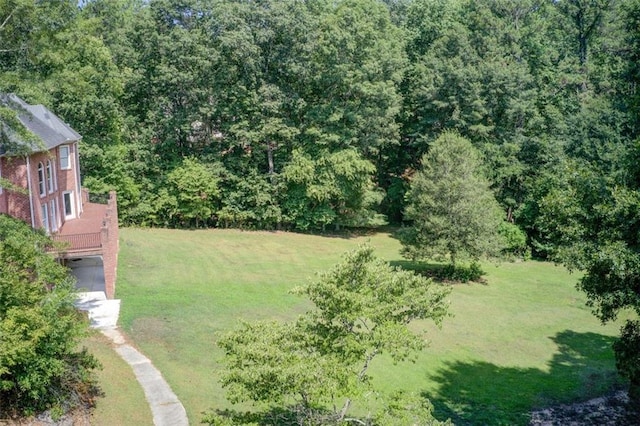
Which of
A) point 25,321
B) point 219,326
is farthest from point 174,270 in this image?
point 25,321

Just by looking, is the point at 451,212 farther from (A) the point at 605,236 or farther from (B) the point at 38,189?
(B) the point at 38,189

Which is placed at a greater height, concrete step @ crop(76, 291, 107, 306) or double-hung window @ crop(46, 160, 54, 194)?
double-hung window @ crop(46, 160, 54, 194)

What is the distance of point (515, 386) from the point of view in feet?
71.1

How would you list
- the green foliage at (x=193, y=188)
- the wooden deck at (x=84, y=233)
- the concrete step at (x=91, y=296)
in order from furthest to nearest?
the green foliage at (x=193, y=188) → the wooden deck at (x=84, y=233) → the concrete step at (x=91, y=296)

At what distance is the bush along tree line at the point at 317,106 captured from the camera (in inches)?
1668

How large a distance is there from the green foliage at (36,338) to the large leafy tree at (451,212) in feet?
71.1

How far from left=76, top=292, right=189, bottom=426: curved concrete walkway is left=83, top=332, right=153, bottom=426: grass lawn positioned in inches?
8.5

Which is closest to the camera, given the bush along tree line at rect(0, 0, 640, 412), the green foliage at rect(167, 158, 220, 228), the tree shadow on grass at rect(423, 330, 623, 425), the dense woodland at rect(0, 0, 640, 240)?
the tree shadow on grass at rect(423, 330, 623, 425)

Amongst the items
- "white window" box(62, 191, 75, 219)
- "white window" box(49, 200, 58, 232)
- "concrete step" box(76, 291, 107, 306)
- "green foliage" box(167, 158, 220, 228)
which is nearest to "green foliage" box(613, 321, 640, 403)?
"concrete step" box(76, 291, 107, 306)

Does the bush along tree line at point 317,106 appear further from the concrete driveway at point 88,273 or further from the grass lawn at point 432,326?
the concrete driveway at point 88,273

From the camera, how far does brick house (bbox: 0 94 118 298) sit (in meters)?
22.3

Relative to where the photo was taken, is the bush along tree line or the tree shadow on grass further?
the bush along tree line

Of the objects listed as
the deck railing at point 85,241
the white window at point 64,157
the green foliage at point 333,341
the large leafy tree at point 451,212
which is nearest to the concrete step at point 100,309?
the deck railing at point 85,241

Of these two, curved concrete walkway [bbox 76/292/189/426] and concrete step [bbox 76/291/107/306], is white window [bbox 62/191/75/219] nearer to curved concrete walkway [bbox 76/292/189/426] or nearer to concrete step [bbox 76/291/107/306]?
concrete step [bbox 76/291/107/306]
